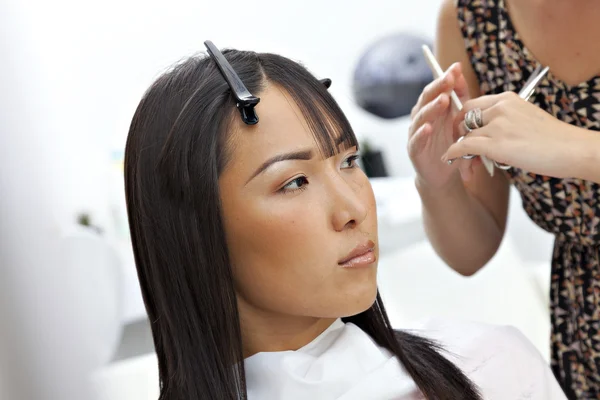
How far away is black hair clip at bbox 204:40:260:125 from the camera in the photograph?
3.19 feet

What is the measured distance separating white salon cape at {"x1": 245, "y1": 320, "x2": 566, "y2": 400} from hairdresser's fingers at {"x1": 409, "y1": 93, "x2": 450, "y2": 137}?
1.11ft

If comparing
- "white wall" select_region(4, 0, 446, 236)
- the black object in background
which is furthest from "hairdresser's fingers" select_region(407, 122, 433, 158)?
the black object in background

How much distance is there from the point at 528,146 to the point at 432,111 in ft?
0.60

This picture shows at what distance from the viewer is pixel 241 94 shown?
979 mm

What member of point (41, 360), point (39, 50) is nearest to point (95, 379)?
point (41, 360)

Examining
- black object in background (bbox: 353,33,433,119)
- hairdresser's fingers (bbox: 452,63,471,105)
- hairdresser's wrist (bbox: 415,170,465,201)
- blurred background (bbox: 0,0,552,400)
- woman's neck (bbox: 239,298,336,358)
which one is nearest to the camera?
woman's neck (bbox: 239,298,336,358)

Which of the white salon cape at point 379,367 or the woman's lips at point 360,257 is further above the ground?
the woman's lips at point 360,257

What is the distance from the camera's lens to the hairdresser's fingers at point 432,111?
117cm

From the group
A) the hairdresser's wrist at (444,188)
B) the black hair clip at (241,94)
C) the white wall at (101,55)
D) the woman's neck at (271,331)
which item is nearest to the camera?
the black hair clip at (241,94)

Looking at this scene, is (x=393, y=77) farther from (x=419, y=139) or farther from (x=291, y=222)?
(x=291, y=222)

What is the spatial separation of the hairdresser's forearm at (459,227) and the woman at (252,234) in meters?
0.33

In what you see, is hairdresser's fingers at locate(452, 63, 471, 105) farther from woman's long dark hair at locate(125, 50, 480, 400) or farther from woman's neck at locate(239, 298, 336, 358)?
woman's neck at locate(239, 298, 336, 358)

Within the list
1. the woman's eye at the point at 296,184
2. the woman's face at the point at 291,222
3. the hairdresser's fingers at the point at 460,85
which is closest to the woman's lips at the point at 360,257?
the woman's face at the point at 291,222

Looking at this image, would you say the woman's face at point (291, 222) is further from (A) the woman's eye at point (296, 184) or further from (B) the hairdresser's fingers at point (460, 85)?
(B) the hairdresser's fingers at point (460, 85)
